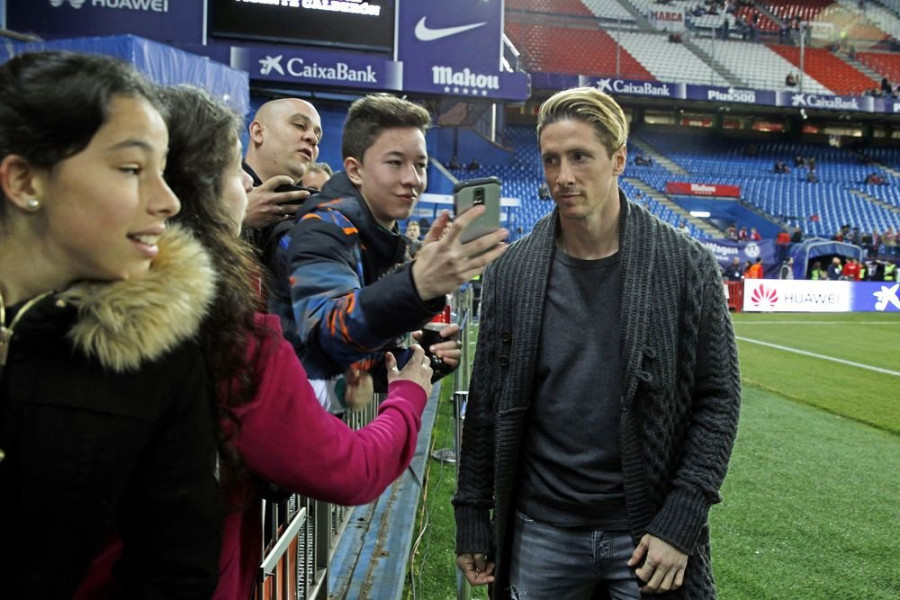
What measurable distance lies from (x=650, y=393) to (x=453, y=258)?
2.80 feet

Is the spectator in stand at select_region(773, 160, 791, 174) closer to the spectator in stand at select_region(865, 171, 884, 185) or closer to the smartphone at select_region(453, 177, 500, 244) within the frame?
the spectator in stand at select_region(865, 171, 884, 185)

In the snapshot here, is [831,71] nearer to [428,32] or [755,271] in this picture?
[755,271]

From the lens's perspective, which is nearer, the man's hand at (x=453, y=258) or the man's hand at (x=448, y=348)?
the man's hand at (x=453, y=258)

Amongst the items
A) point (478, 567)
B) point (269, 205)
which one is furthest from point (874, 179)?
point (269, 205)

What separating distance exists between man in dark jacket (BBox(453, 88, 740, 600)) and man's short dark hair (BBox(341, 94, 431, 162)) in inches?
16.3

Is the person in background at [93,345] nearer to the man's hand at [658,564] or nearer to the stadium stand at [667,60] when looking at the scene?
the man's hand at [658,564]

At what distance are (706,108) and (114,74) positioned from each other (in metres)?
38.7

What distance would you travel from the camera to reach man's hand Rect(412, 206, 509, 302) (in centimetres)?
118

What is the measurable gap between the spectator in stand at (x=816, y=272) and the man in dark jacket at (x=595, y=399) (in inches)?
914

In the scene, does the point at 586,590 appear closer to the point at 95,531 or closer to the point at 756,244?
the point at 95,531

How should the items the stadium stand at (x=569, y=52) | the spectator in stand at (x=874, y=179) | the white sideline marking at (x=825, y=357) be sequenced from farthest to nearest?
the stadium stand at (x=569, y=52) < the spectator in stand at (x=874, y=179) < the white sideline marking at (x=825, y=357)

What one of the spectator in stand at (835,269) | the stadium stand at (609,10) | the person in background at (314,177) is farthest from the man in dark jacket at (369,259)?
the stadium stand at (609,10)

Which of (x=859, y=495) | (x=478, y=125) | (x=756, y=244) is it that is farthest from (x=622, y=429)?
(x=478, y=125)

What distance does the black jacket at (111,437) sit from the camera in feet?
2.70
